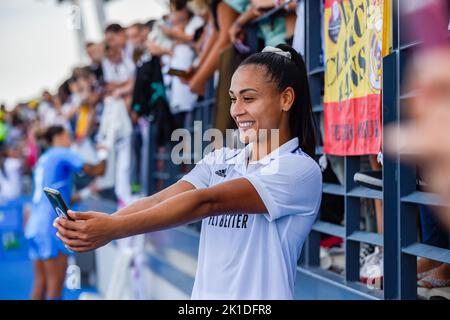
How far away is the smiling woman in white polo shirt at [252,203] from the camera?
2.06 metres

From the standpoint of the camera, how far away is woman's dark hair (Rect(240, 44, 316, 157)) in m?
2.33

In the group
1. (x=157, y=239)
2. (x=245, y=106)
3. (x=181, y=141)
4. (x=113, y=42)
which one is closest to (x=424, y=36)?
(x=245, y=106)

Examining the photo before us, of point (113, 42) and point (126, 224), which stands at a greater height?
point (113, 42)

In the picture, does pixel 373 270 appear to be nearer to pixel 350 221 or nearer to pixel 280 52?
pixel 350 221

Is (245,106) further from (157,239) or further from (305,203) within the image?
(157,239)

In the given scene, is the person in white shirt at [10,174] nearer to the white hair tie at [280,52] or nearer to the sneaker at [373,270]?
the sneaker at [373,270]

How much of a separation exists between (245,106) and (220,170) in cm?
24

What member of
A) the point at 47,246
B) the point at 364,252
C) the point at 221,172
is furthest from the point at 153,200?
the point at 47,246

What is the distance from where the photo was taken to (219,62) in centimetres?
516

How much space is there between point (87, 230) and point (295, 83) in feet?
2.67

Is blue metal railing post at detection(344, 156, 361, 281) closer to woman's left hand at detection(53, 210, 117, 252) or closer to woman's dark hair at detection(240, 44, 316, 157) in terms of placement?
woman's dark hair at detection(240, 44, 316, 157)

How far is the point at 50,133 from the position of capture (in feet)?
23.1

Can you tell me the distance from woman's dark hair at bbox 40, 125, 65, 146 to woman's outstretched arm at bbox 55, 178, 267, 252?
5126mm

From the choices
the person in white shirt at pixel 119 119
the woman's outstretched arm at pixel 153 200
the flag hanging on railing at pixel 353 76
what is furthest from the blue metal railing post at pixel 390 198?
the person in white shirt at pixel 119 119
